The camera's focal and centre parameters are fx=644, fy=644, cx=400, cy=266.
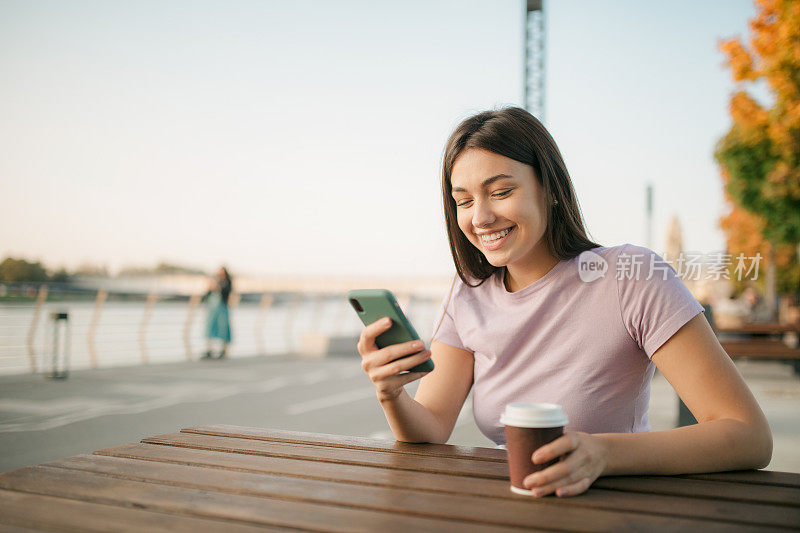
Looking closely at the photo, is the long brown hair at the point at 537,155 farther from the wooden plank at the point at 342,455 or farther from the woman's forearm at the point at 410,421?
the wooden plank at the point at 342,455

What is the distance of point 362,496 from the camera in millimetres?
1119

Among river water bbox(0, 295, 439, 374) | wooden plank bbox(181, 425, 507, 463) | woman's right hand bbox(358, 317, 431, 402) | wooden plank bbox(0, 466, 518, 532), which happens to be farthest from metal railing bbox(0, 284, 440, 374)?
woman's right hand bbox(358, 317, 431, 402)

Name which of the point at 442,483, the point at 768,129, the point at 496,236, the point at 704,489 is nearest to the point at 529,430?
the point at 442,483

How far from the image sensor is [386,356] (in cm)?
141

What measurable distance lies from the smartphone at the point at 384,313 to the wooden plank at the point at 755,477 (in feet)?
1.97

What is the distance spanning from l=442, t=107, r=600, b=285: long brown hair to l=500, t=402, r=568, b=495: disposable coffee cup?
0.81 m

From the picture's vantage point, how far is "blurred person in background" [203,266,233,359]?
10.8 m

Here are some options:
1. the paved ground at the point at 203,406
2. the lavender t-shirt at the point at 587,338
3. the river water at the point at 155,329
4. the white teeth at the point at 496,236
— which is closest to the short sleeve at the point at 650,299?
the lavender t-shirt at the point at 587,338

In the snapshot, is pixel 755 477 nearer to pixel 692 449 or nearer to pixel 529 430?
pixel 692 449

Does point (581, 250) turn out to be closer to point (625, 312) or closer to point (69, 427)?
point (625, 312)

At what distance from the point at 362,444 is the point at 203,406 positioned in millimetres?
5030

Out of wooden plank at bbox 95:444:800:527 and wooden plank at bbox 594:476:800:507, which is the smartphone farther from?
wooden plank at bbox 594:476:800:507

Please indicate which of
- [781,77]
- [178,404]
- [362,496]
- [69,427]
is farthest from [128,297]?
[362,496]

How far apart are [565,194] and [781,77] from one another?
798 centimetres
